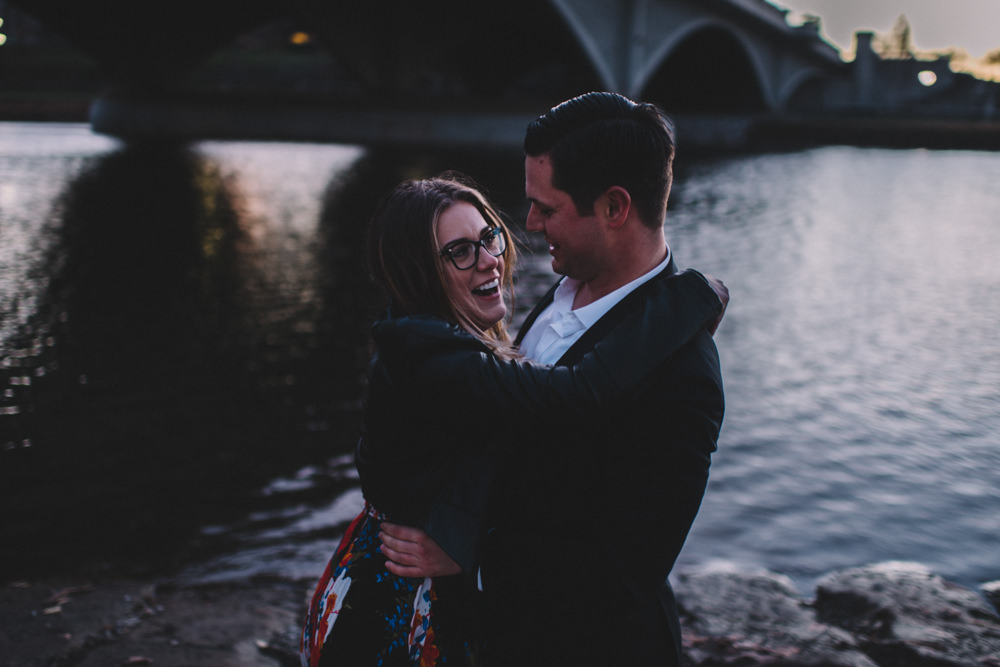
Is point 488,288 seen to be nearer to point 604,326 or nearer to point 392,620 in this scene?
point 604,326

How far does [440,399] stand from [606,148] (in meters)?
0.61

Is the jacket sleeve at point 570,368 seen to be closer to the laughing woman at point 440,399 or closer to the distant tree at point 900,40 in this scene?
the laughing woman at point 440,399

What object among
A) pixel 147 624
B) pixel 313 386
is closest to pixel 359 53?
pixel 313 386

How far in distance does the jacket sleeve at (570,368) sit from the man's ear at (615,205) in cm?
19

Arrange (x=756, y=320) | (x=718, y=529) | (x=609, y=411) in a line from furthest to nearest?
(x=756, y=320) < (x=718, y=529) < (x=609, y=411)

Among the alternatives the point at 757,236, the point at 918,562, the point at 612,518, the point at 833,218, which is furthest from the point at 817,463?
the point at 833,218

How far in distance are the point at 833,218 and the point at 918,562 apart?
1467cm

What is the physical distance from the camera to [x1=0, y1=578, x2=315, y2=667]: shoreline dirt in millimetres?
3408

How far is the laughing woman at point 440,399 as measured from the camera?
162 cm

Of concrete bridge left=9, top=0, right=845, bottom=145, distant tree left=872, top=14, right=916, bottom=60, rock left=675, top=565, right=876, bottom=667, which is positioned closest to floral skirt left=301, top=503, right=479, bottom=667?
rock left=675, top=565, right=876, bottom=667

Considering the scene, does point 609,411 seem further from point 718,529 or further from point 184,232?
point 184,232

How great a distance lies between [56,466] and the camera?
5551mm

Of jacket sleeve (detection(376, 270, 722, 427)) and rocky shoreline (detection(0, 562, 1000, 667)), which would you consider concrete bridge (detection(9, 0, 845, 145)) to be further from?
jacket sleeve (detection(376, 270, 722, 427))

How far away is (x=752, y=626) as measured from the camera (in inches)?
152
